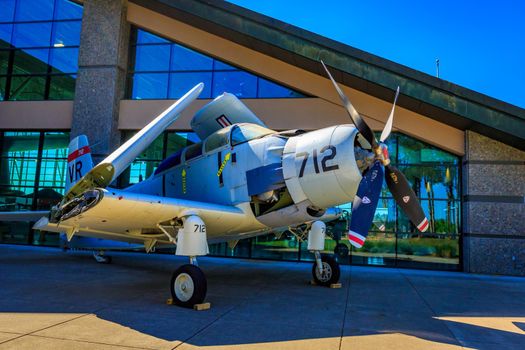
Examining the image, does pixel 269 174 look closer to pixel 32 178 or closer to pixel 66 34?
pixel 32 178

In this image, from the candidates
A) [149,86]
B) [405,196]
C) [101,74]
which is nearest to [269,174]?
[405,196]

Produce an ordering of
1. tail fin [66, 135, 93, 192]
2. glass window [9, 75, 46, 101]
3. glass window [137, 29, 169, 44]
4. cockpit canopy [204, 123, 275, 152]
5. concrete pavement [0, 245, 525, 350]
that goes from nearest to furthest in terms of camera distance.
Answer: concrete pavement [0, 245, 525, 350] < cockpit canopy [204, 123, 275, 152] < tail fin [66, 135, 93, 192] < glass window [137, 29, 169, 44] < glass window [9, 75, 46, 101]

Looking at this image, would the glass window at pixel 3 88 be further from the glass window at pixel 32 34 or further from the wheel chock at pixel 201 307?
the wheel chock at pixel 201 307

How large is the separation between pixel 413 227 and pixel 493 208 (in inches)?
104

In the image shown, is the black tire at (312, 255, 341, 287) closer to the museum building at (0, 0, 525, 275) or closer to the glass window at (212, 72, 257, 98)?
the museum building at (0, 0, 525, 275)

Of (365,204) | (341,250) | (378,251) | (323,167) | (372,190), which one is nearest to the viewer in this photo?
(365,204)

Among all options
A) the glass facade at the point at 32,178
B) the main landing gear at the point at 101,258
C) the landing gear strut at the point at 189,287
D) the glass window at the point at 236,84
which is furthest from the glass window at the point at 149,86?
the landing gear strut at the point at 189,287

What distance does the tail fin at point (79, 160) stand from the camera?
11.0 meters

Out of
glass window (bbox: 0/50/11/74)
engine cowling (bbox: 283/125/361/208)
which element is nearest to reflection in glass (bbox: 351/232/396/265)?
engine cowling (bbox: 283/125/361/208)

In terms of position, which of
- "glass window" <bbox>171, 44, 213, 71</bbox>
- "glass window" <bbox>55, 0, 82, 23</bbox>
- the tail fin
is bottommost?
the tail fin

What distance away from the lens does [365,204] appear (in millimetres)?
5727

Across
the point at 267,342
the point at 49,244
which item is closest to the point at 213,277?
the point at 267,342

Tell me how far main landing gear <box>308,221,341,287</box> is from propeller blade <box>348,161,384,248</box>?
3.12 metres

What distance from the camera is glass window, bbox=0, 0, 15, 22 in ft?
59.0
